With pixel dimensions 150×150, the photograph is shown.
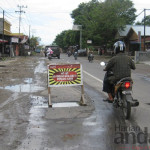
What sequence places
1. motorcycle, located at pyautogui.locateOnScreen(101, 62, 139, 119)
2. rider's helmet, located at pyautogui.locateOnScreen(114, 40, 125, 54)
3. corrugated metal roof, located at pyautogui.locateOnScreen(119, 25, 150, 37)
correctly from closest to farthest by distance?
1. motorcycle, located at pyautogui.locateOnScreen(101, 62, 139, 119)
2. rider's helmet, located at pyautogui.locateOnScreen(114, 40, 125, 54)
3. corrugated metal roof, located at pyautogui.locateOnScreen(119, 25, 150, 37)

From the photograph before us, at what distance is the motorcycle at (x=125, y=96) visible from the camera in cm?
625

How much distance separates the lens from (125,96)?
6.38 m

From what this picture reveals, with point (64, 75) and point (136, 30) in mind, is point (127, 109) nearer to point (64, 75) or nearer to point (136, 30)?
point (64, 75)

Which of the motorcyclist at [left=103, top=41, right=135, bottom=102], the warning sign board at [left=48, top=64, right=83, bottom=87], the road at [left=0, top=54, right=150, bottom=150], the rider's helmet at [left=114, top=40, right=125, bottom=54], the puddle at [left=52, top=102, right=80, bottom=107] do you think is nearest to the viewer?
the road at [left=0, top=54, right=150, bottom=150]

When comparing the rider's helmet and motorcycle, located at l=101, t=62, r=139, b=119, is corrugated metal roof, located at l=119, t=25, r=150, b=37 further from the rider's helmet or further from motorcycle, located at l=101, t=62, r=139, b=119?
motorcycle, located at l=101, t=62, r=139, b=119

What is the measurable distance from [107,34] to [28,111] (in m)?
43.1

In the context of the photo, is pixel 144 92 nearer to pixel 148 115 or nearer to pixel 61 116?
pixel 148 115

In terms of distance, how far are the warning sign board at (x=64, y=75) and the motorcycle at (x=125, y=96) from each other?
1580mm

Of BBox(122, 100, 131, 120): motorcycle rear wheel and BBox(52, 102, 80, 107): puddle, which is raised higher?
BBox(122, 100, 131, 120): motorcycle rear wheel

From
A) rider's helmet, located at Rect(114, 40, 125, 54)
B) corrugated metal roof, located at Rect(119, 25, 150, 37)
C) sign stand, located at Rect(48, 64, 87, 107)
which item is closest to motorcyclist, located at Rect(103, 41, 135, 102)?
rider's helmet, located at Rect(114, 40, 125, 54)

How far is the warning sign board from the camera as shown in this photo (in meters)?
8.16

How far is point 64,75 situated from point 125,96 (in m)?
2.38

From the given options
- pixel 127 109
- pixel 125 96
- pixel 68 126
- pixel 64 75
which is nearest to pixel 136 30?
pixel 64 75

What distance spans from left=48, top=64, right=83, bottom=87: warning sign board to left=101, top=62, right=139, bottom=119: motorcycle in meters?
1.58
